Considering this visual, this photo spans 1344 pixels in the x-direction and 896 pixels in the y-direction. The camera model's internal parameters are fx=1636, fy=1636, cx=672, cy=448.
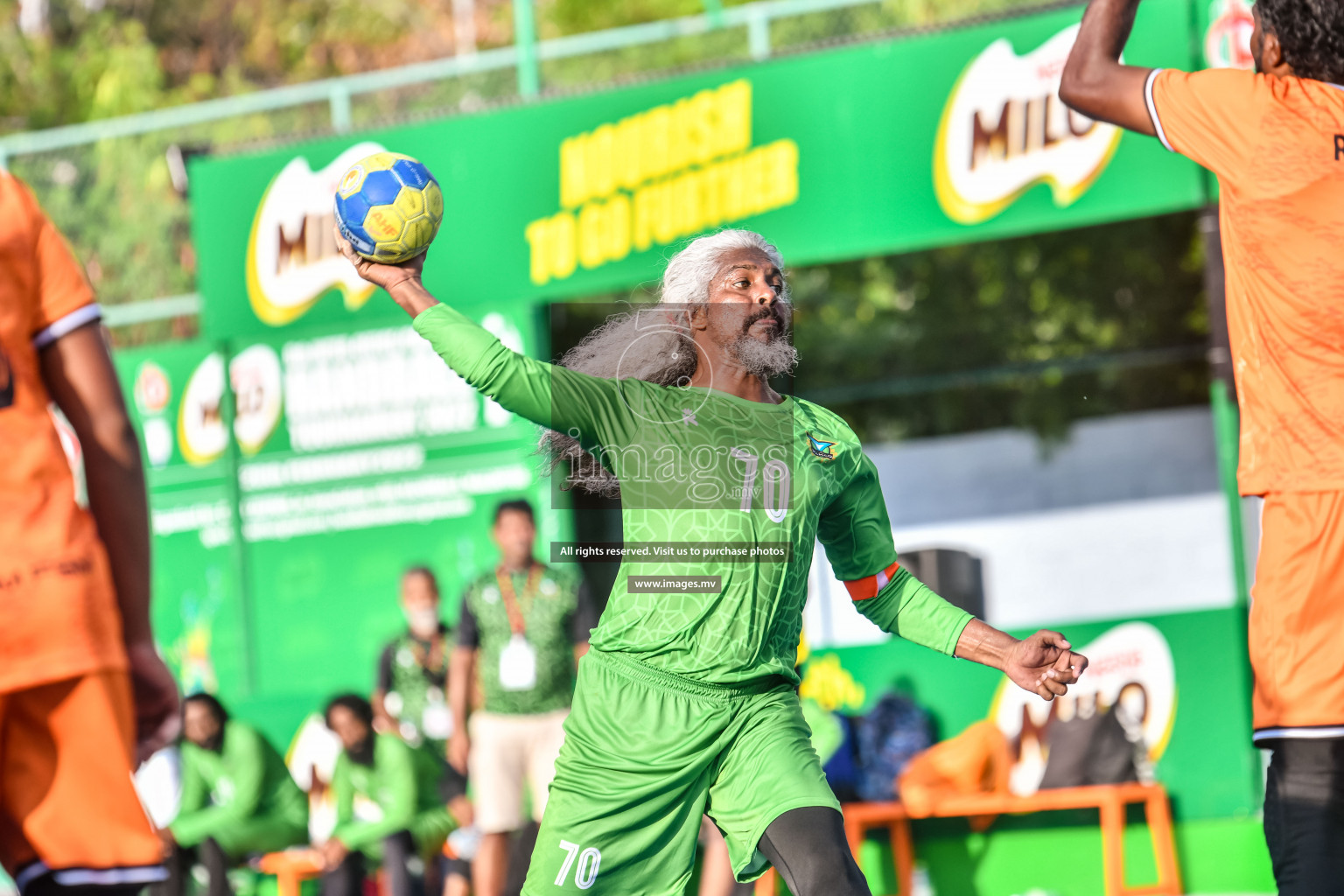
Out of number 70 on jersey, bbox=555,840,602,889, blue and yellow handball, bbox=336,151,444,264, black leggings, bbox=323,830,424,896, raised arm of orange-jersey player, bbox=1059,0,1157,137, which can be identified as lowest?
black leggings, bbox=323,830,424,896

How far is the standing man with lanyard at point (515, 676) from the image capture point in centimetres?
802

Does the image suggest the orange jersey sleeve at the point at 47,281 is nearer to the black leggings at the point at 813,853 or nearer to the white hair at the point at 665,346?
the white hair at the point at 665,346


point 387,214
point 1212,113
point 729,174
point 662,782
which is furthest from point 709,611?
point 729,174

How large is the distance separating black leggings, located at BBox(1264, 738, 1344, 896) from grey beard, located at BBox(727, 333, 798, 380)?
4.62 ft

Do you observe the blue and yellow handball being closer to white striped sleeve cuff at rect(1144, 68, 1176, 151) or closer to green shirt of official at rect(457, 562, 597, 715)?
white striped sleeve cuff at rect(1144, 68, 1176, 151)

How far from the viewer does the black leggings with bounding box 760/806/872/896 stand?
350 centimetres

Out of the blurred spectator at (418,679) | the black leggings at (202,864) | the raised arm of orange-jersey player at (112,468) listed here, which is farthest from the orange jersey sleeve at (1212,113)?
the black leggings at (202,864)

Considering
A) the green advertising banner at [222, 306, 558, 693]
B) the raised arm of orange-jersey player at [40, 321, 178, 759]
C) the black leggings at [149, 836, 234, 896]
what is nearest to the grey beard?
the raised arm of orange-jersey player at [40, 321, 178, 759]

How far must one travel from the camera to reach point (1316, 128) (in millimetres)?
3643

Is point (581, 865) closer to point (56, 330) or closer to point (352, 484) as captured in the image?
point (56, 330)

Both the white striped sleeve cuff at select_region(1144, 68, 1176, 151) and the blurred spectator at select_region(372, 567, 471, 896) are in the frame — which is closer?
the white striped sleeve cuff at select_region(1144, 68, 1176, 151)

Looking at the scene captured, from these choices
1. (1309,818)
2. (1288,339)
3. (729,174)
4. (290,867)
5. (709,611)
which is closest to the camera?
(1309,818)

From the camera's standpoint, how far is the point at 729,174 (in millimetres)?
9305

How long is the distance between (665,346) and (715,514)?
1.54 feet
